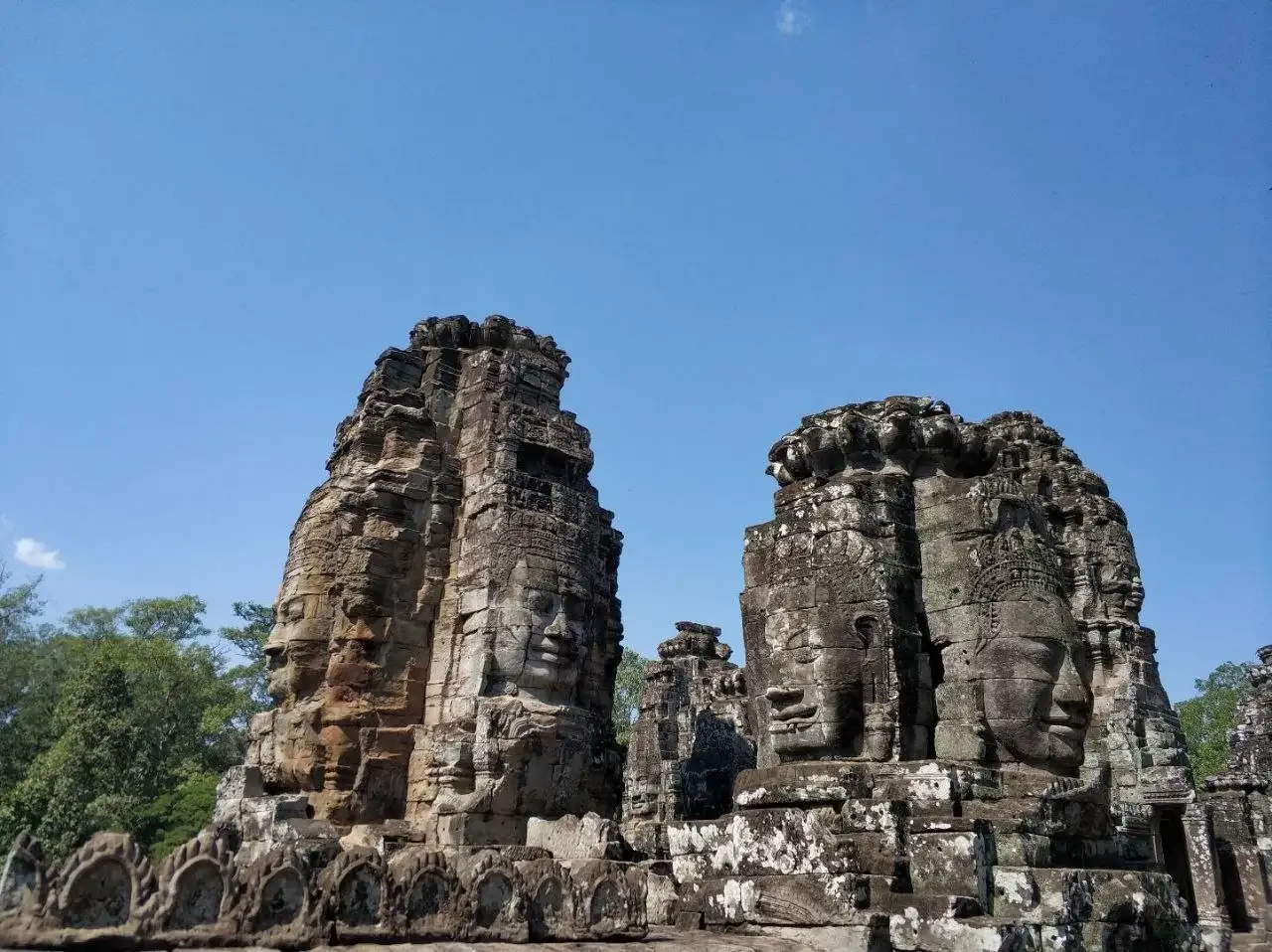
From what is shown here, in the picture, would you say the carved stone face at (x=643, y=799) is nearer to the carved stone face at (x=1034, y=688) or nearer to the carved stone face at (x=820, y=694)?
the carved stone face at (x=820, y=694)

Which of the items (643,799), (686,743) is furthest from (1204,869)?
(643,799)

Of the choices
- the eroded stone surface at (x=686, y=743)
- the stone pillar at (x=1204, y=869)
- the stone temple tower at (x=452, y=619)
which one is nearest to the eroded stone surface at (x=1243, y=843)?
the stone pillar at (x=1204, y=869)

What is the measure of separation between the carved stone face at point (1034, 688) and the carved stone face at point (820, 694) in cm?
83

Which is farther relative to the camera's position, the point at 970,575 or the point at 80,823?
the point at 80,823

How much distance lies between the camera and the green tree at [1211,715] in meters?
36.1

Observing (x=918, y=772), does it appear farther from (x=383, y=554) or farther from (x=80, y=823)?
(x=80, y=823)

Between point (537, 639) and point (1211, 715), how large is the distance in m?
43.1

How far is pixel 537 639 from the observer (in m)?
11.1

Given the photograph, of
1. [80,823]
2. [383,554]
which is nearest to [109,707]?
[80,823]

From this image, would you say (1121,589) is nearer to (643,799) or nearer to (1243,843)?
(1243,843)

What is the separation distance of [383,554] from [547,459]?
2.57 m

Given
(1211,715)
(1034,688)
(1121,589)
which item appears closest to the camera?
(1034,688)

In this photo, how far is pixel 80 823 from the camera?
24.6m

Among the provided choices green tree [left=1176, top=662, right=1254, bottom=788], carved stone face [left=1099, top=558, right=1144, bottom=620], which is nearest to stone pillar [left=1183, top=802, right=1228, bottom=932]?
carved stone face [left=1099, top=558, right=1144, bottom=620]
